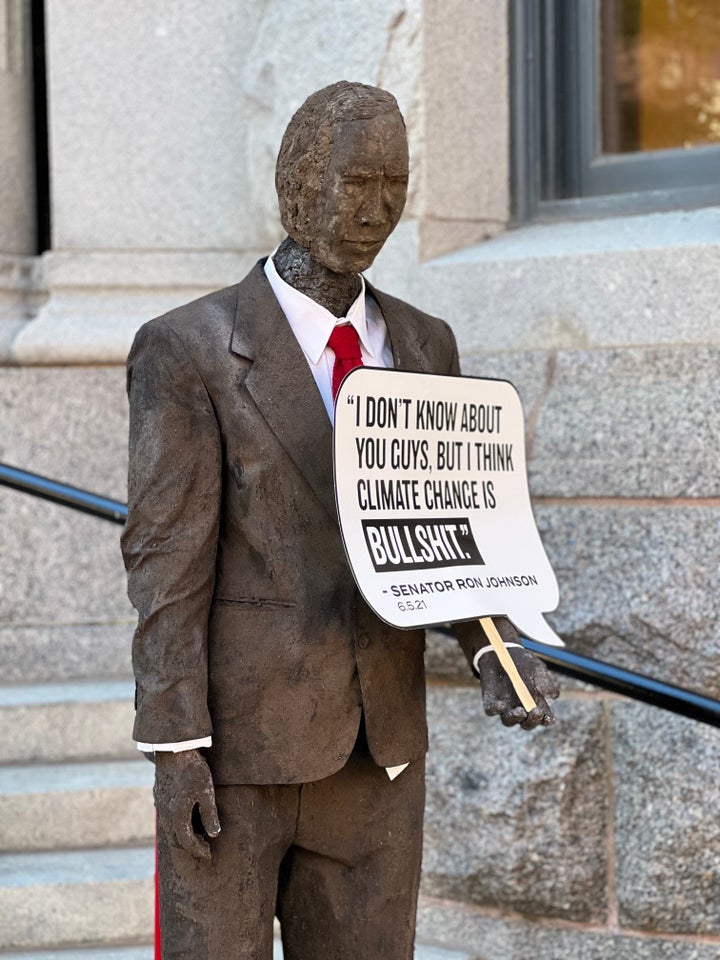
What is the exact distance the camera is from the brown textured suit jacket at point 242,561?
7.04ft

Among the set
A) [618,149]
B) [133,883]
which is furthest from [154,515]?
[618,149]

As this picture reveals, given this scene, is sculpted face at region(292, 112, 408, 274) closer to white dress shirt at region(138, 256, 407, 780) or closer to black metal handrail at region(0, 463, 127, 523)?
white dress shirt at region(138, 256, 407, 780)

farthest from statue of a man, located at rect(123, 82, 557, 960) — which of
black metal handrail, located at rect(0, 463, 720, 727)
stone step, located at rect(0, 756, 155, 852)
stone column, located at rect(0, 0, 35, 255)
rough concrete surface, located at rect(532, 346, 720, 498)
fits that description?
stone column, located at rect(0, 0, 35, 255)

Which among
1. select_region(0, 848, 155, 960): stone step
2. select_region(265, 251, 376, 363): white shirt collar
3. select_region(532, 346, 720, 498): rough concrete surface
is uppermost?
select_region(265, 251, 376, 363): white shirt collar

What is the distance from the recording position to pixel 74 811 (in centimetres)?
367

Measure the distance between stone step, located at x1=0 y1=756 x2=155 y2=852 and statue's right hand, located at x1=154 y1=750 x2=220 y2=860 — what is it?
161cm

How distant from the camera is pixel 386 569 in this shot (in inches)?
83.3

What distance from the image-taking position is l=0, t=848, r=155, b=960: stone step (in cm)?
339

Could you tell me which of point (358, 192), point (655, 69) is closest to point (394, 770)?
point (358, 192)

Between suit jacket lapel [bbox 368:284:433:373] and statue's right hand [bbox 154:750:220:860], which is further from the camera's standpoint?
suit jacket lapel [bbox 368:284:433:373]

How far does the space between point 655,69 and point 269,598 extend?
2.71m

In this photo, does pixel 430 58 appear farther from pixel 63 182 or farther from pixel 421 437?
pixel 421 437

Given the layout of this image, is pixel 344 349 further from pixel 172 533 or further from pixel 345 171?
pixel 172 533

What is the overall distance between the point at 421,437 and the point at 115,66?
2706mm
